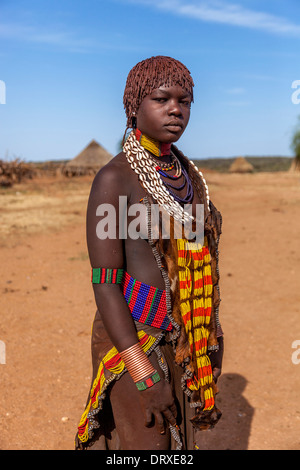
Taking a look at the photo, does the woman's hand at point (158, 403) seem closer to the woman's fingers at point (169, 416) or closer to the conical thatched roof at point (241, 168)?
the woman's fingers at point (169, 416)

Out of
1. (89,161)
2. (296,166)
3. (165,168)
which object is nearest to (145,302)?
(165,168)

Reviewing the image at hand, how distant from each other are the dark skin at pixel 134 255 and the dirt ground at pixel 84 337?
1890 mm

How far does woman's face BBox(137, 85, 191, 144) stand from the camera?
2010 mm

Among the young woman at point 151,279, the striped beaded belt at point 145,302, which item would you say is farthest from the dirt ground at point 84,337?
the striped beaded belt at point 145,302

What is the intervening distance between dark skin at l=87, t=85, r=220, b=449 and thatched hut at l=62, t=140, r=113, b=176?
31986 mm

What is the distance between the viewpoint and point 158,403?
6.53 ft

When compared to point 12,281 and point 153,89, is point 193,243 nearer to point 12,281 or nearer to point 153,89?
point 153,89

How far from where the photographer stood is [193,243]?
2088mm

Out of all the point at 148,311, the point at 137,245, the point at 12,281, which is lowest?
the point at 12,281

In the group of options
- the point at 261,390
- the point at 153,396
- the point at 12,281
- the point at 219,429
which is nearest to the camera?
the point at 153,396

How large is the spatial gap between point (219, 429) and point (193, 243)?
2.45 meters

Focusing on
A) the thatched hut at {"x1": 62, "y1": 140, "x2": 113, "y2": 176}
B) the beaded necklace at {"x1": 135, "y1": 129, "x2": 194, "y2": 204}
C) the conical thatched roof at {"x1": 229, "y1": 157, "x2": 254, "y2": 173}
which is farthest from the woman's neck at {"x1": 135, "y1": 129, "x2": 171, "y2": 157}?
the conical thatched roof at {"x1": 229, "y1": 157, "x2": 254, "y2": 173}

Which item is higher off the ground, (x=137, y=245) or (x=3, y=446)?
(x=137, y=245)
